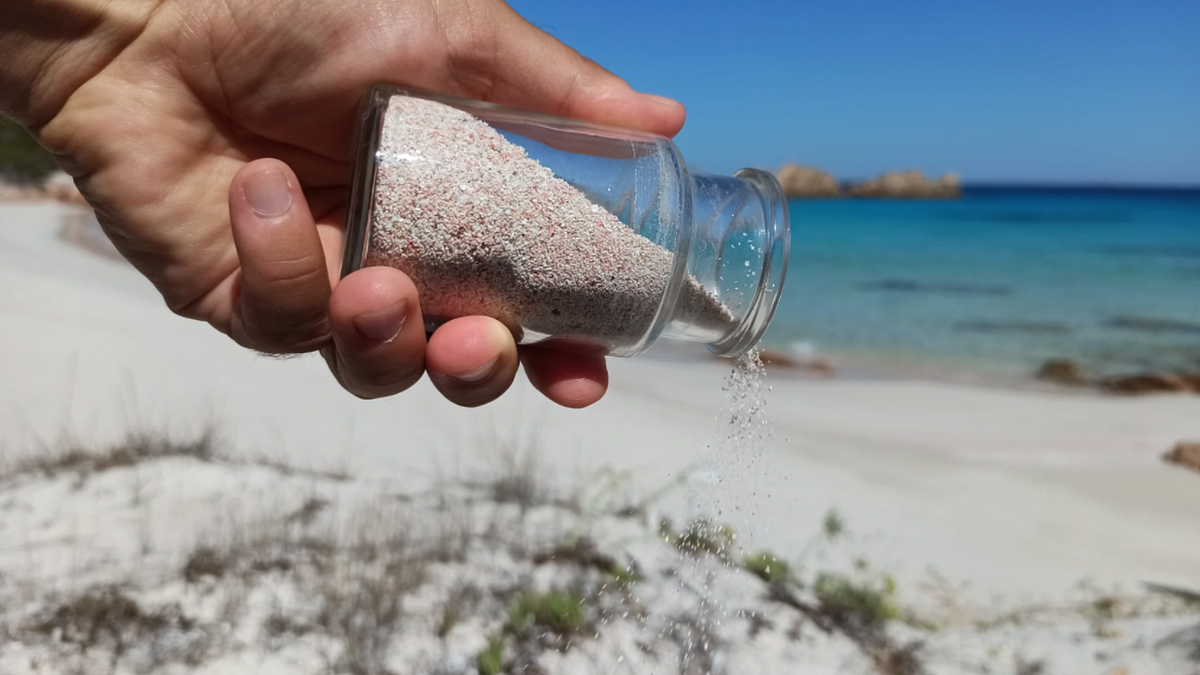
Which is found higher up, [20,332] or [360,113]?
[360,113]

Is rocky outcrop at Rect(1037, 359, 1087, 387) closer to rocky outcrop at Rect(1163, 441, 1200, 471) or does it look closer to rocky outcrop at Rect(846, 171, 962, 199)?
rocky outcrop at Rect(1163, 441, 1200, 471)

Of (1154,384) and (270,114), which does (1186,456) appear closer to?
(1154,384)

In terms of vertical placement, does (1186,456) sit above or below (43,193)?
below

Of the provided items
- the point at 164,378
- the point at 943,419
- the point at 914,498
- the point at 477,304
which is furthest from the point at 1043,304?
the point at 477,304

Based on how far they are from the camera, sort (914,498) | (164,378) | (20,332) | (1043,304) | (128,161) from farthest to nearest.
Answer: (1043,304), (20,332), (164,378), (914,498), (128,161)

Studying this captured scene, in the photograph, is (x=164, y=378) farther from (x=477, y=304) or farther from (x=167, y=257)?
(x=477, y=304)

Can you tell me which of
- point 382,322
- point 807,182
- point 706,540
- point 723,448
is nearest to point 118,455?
point 706,540

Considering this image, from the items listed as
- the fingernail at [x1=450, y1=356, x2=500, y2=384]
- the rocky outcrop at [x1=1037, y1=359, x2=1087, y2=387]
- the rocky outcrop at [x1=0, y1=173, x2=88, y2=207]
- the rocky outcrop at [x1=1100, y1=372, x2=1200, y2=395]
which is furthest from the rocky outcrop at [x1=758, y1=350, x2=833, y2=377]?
the rocky outcrop at [x1=0, y1=173, x2=88, y2=207]
